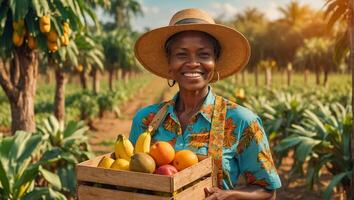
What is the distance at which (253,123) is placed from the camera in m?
2.15

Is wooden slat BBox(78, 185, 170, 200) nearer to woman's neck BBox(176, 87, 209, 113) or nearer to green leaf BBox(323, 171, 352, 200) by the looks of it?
woman's neck BBox(176, 87, 209, 113)

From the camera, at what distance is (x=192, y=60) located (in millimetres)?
2213

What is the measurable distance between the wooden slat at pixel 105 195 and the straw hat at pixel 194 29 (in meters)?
0.84

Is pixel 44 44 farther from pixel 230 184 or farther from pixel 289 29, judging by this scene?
pixel 289 29

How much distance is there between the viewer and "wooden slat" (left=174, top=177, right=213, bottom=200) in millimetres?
1761

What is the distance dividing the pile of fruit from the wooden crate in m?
0.05

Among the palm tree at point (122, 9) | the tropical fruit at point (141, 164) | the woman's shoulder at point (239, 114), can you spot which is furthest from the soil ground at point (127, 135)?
the palm tree at point (122, 9)

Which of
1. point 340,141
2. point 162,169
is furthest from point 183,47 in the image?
point 340,141

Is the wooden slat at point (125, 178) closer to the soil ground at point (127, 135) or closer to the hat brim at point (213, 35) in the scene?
the hat brim at point (213, 35)

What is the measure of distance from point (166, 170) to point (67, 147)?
4769mm

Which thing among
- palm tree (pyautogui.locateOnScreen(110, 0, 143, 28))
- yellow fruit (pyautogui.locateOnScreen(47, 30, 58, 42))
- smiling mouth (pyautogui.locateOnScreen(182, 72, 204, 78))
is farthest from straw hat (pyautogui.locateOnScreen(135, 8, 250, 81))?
palm tree (pyautogui.locateOnScreen(110, 0, 143, 28))

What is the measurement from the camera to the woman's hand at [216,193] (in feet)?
6.29

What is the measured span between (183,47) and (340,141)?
4228mm

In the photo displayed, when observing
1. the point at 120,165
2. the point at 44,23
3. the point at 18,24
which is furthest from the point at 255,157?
the point at 18,24
